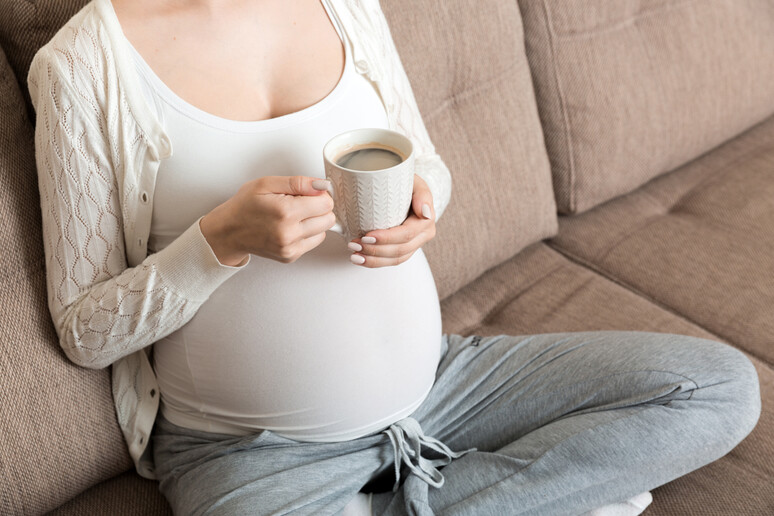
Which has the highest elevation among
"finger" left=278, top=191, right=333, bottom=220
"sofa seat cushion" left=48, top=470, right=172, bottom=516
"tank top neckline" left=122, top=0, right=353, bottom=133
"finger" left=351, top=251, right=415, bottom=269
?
"tank top neckline" left=122, top=0, right=353, bottom=133

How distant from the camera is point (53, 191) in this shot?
3.05ft

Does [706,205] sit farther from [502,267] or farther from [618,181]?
[502,267]

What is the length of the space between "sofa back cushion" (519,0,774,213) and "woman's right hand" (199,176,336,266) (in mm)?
885

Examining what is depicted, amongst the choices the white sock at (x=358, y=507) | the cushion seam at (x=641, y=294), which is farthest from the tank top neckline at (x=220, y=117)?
the cushion seam at (x=641, y=294)

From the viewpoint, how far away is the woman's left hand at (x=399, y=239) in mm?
897

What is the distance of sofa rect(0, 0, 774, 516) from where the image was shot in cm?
101

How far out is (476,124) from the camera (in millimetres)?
1448

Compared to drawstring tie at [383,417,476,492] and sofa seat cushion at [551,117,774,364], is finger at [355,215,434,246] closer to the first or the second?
drawstring tie at [383,417,476,492]

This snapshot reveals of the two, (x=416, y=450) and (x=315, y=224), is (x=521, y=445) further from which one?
(x=315, y=224)

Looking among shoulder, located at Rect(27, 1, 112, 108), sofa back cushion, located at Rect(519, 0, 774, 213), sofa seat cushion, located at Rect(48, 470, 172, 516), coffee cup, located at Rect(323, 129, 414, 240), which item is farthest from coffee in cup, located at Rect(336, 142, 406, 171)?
sofa back cushion, located at Rect(519, 0, 774, 213)

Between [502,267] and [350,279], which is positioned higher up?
[350,279]

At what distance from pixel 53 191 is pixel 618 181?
1219mm

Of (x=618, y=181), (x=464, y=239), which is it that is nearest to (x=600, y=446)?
(x=464, y=239)

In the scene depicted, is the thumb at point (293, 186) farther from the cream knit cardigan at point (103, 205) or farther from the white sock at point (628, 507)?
the white sock at point (628, 507)
